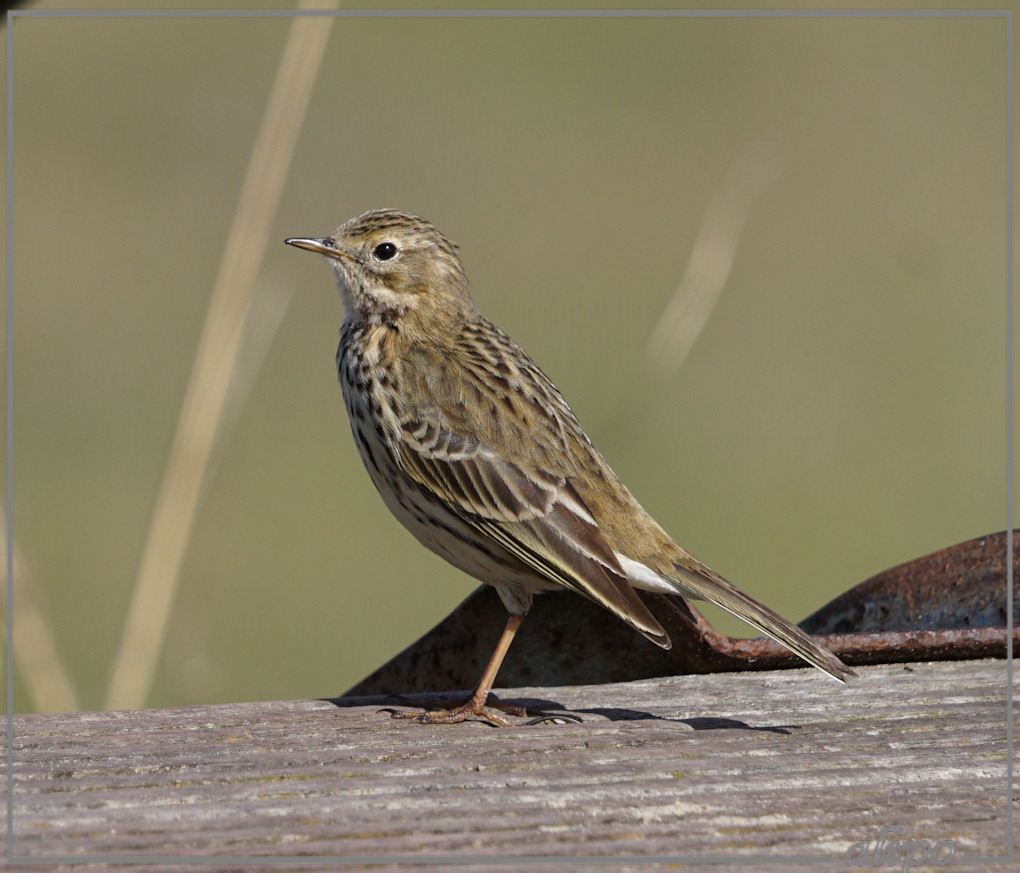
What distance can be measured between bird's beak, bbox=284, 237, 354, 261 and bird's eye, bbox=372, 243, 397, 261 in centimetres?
11

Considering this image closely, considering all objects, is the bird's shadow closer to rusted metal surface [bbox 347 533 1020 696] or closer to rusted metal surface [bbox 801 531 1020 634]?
rusted metal surface [bbox 347 533 1020 696]

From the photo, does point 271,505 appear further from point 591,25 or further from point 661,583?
point 661,583

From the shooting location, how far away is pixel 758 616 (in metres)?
4.55

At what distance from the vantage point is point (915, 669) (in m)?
4.47

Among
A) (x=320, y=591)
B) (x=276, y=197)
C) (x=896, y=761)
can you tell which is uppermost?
(x=276, y=197)

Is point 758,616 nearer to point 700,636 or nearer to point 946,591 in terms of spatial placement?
point 700,636

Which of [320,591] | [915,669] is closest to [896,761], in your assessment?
[915,669]

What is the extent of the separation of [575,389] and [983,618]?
8226 mm

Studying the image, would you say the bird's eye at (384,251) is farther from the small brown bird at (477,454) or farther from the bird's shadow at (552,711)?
the bird's shadow at (552,711)

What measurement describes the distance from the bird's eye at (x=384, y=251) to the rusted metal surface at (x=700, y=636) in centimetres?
159

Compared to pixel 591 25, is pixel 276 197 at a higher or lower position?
lower

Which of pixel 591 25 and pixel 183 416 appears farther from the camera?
pixel 591 25

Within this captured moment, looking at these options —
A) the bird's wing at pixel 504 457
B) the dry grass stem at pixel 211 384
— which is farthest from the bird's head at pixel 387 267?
the dry grass stem at pixel 211 384

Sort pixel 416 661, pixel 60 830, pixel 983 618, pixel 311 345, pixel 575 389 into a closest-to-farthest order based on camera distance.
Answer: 1. pixel 60 830
2. pixel 983 618
3. pixel 416 661
4. pixel 575 389
5. pixel 311 345
